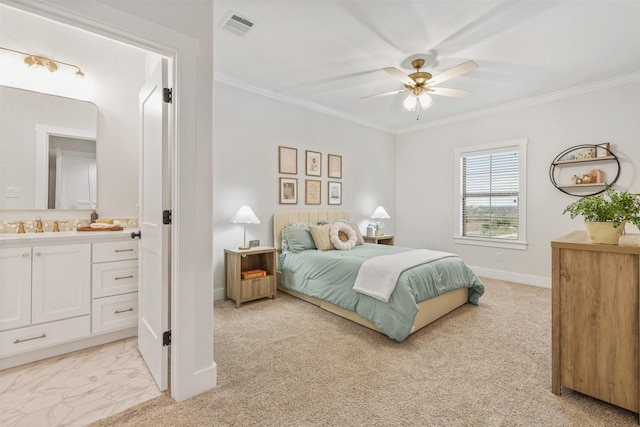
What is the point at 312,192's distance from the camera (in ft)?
15.2

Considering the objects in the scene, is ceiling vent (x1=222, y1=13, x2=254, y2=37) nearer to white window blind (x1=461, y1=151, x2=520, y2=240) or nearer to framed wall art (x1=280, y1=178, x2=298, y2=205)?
framed wall art (x1=280, y1=178, x2=298, y2=205)

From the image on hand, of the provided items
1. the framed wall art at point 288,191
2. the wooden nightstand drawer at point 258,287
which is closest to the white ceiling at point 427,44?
the framed wall art at point 288,191

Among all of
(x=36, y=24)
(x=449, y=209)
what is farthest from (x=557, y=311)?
(x=36, y=24)

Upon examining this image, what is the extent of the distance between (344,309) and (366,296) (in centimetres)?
43

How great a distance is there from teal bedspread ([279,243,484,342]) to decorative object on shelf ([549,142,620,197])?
199 centimetres

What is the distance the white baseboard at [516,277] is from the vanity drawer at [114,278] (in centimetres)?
486

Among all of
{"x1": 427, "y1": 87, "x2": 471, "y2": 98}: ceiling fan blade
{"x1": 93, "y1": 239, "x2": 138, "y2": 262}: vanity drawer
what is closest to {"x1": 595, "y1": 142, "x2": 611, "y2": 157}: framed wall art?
{"x1": 427, "y1": 87, "x2": 471, "y2": 98}: ceiling fan blade

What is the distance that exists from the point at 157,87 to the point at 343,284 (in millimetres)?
2294

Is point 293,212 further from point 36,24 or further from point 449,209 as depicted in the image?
point 36,24

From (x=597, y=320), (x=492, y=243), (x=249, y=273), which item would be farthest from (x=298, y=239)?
(x=492, y=243)

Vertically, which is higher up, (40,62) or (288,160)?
(40,62)

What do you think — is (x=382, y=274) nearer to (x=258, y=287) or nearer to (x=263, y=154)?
(x=258, y=287)

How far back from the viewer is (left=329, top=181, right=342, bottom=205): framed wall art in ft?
16.1

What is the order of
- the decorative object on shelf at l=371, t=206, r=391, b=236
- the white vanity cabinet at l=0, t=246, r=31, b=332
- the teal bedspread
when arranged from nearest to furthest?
1. the white vanity cabinet at l=0, t=246, r=31, b=332
2. the teal bedspread
3. the decorative object on shelf at l=371, t=206, r=391, b=236
